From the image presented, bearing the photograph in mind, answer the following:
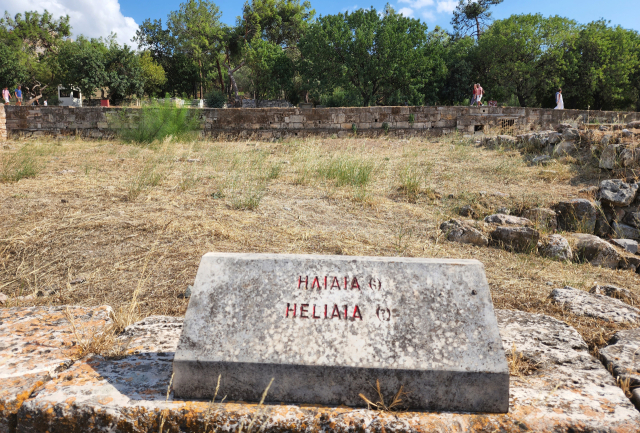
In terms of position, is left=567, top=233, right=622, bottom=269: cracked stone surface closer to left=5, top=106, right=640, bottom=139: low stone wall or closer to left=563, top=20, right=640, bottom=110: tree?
left=5, top=106, right=640, bottom=139: low stone wall

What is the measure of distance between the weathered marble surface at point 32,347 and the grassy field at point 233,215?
2.25 feet

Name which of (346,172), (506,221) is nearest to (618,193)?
(506,221)

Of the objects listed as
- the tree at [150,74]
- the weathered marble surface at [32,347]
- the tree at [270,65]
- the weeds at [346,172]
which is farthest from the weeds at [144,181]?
the tree at [150,74]

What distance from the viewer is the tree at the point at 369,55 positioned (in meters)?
26.5

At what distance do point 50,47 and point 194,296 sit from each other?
175 feet

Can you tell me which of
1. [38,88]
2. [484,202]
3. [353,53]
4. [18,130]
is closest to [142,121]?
[18,130]

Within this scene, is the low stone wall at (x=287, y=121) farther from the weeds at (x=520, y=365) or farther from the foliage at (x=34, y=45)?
the foliage at (x=34, y=45)

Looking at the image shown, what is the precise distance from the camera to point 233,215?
5.47m

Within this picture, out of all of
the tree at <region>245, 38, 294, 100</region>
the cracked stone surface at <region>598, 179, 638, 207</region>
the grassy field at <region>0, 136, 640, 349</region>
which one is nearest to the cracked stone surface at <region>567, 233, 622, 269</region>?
the grassy field at <region>0, 136, 640, 349</region>

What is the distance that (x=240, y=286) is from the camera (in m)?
1.91

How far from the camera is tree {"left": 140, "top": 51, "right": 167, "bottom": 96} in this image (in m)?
35.7

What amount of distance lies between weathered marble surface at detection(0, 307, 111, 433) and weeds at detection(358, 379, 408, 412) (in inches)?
56.5

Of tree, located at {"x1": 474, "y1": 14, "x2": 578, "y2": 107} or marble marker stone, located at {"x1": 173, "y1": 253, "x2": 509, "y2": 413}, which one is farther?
tree, located at {"x1": 474, "y1": 14, "x2": 578, "y2": 107}

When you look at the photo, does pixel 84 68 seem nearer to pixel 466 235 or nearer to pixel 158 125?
pixel 158 125
